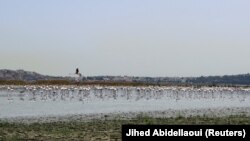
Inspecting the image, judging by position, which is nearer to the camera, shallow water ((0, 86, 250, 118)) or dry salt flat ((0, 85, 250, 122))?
dry salt flat ((0, 85, 250, 122))

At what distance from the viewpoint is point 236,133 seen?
1252cm

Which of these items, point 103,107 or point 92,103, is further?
point 92,103

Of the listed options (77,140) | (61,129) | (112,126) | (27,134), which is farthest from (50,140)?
(112,126)

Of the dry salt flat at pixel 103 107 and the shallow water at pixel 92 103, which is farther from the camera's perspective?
the shallow water at pixel 92 103

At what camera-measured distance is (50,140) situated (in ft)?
81.2

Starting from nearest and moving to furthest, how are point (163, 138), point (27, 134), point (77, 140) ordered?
1. point (163, 138)
2. point (77, 140)
3. point (27, 134)

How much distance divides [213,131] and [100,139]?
13079 millimetres

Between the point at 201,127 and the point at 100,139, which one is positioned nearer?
the point at 201,127

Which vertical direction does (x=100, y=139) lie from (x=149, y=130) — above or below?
below

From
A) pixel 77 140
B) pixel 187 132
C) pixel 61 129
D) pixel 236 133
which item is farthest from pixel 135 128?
pixel 61 129

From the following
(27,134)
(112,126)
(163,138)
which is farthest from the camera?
(112,126)

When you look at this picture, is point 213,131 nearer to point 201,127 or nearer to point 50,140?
point 201,127

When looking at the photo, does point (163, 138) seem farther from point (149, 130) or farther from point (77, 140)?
point (77, 140)

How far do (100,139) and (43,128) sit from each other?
7.21 meters
